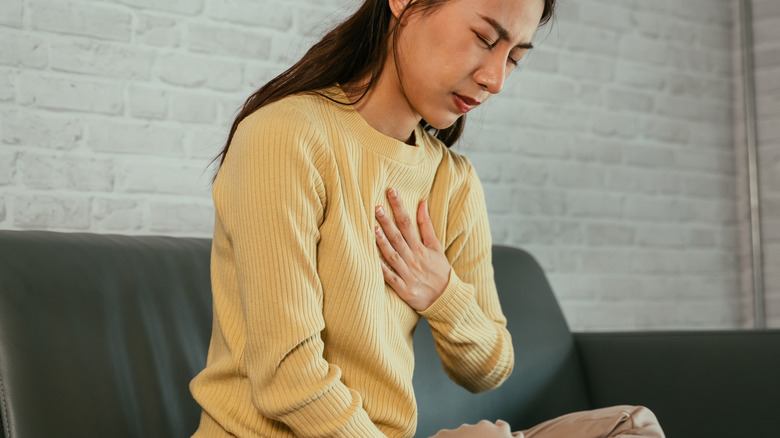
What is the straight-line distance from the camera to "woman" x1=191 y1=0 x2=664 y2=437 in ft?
2.89

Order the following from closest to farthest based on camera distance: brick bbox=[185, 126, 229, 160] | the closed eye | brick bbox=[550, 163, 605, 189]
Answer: the closed eye, brick bbox=[185, 126, 229, 160], brick bbox=[550, 163, 605, 189]

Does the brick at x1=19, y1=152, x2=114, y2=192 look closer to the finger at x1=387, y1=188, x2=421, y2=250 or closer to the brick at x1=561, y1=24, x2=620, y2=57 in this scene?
the finger at x1=387, y1=188, x2=421, y2=250

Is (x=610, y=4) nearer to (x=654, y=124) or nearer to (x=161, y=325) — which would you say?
(x=654, y=124)

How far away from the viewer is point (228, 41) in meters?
1.78

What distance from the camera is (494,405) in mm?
1587

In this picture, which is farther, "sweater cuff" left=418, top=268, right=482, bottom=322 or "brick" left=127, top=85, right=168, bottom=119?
"brick" left=127, top=85, right=168, bottom=119

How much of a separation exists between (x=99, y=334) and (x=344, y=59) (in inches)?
20.4

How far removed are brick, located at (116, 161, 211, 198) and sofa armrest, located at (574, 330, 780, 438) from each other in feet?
3.11

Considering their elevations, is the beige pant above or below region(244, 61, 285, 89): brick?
below

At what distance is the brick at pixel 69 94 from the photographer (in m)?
1.53

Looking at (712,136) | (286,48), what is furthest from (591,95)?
(286,48)

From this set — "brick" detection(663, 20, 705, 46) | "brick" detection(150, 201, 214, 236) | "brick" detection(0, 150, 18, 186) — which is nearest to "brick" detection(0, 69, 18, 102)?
"brick" detection(0, 150, 18, 186)

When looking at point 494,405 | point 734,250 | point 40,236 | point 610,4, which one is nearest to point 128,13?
point 40,236

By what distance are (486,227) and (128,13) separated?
0.90 meters
